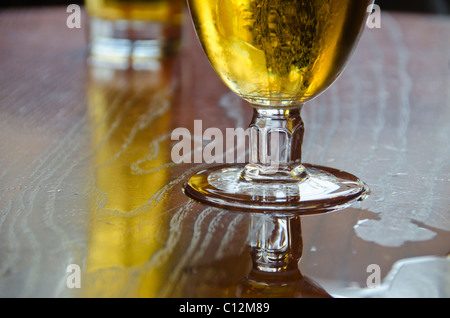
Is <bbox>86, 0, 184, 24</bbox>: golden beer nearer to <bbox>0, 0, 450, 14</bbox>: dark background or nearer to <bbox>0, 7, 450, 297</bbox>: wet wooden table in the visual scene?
<bbox>0, 7, 450, 297</bbox>: wet wooden table

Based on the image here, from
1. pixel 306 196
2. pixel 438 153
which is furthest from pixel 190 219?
pixel 438 153

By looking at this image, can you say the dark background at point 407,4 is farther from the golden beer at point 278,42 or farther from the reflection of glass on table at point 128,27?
the golden beer at point 278,42

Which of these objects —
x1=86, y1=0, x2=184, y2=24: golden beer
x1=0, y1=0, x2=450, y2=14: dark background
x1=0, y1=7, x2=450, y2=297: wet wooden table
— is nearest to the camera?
x1=0, y1=7, x2=450, y2=297: wet wooden table

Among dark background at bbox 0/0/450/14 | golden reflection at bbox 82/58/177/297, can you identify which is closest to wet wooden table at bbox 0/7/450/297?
golden reflection at bbox 82/58/177/297

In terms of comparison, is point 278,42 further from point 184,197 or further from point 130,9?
point 130,9

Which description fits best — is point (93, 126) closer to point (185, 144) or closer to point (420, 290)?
point (185, 144)

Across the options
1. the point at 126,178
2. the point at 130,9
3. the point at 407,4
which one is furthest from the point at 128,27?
the point at 407,4
